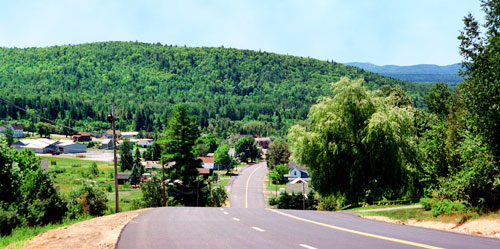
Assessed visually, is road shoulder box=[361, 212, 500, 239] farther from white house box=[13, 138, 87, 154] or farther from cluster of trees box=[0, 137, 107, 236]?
white house box=[13, 138, 87, 154]

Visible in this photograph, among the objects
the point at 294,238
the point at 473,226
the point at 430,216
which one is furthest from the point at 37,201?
the point at 473,226

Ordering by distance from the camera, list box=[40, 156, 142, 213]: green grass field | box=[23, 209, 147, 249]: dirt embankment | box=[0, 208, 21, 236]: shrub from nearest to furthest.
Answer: box=[23, 209, 147, 249]: dirt embankment < box=[0, 208, 21, 236]: shrub < box=[40, 156, 142, 213]: green grass field

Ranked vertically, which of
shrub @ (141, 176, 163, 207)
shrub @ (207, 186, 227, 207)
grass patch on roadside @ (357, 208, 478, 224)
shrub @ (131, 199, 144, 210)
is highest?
grass patch on roadside @ (357, 208, 478, 224)

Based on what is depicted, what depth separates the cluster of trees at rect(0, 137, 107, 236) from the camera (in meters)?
24.5

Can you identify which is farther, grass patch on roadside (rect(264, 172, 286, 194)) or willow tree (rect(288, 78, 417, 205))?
grass patch on roadside (rect(264, 172, 286, 194))

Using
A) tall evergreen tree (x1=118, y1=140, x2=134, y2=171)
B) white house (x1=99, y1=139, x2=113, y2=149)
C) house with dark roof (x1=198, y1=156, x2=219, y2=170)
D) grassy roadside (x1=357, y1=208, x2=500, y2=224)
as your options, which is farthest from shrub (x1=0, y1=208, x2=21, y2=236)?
white house (x1=99, y1=139, x2=113, y2=149)

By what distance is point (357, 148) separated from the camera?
28.3 m

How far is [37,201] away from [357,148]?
→ 72.2ft

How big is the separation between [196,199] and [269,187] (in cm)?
4597

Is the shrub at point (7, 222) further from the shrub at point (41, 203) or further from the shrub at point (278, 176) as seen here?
the shrub at point (278, 176)

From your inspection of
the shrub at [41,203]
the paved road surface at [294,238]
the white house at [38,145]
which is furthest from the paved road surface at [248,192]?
the white house at [38,145]

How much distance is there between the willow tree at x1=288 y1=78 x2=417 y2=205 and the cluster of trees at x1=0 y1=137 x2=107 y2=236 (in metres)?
16.3

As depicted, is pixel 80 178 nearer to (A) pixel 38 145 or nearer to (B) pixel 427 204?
(A) pixel 38 145

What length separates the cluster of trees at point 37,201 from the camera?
24.5 metres
